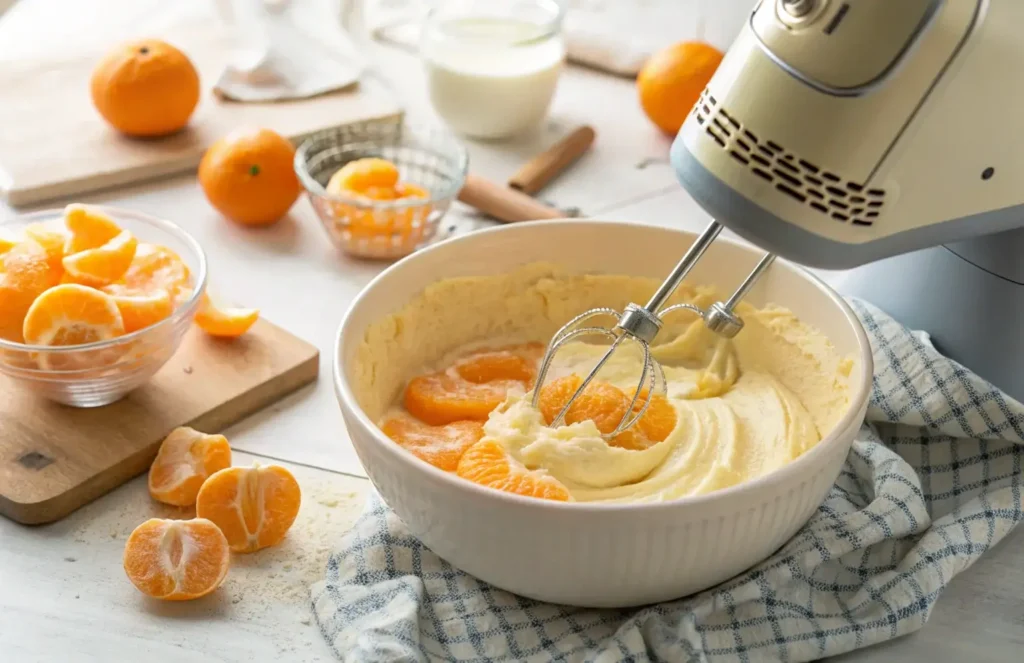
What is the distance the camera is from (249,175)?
5.50ft

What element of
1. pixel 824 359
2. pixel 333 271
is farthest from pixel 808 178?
pixel 333 271

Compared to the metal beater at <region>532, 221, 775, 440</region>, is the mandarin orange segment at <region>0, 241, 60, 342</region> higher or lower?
lower

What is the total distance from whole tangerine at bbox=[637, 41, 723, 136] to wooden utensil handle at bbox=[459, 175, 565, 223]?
0.32m

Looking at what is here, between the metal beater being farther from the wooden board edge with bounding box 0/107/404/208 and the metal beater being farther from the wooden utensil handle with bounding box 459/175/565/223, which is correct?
the wooden board edge with bounding box 0/107/404/208

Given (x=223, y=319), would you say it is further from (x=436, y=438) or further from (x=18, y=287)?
(x=436, y=438)

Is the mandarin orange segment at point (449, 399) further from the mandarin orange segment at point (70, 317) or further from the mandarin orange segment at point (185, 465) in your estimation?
the mandarin orange segment at point (70, 317)

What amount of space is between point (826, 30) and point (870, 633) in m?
0.54

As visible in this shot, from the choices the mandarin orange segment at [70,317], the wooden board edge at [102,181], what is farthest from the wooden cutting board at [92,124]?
the mandarin orange segment at [70,317]

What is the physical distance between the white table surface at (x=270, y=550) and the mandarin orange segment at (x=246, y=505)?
2 centimetres

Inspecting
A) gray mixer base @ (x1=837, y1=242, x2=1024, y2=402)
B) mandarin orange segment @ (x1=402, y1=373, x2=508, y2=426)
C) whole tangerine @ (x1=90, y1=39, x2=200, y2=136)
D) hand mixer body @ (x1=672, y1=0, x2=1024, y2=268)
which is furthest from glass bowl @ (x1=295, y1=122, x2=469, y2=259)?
hand mixer body @ (x1=672, y1=0, x2=1024, y2=268)

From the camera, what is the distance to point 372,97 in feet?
6.79

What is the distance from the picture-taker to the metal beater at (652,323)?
103cm

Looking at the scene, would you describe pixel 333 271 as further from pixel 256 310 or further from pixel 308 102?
pixel 308 102

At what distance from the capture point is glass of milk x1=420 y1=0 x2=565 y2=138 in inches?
75.1
